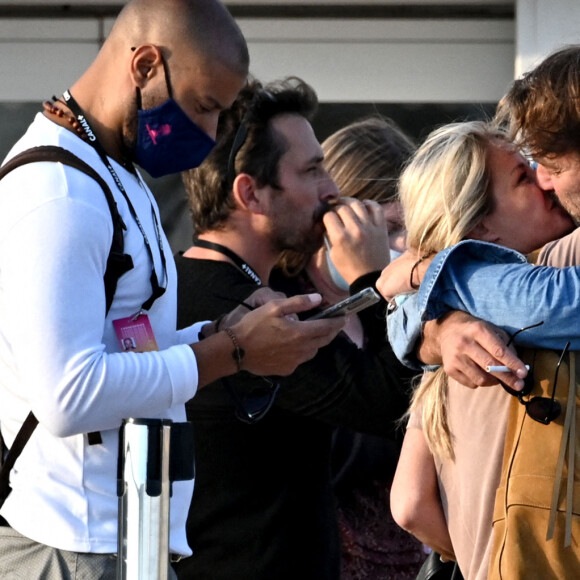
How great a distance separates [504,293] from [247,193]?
145 cm

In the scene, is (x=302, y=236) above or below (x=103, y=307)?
below

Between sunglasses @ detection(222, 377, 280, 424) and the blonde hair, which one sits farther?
sunglasses @ detection(222, 377, 280, 424)

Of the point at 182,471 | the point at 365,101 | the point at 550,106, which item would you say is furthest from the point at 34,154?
the point at 365,101

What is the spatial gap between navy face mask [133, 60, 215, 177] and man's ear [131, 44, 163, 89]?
0.02 meters

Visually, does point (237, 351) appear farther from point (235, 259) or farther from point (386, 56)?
point (386, 56)

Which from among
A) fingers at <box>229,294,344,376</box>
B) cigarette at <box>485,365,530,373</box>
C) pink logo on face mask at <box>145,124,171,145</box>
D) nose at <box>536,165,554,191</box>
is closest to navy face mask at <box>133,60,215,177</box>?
pink logo on face mask at <box>145,124,171,145</box>

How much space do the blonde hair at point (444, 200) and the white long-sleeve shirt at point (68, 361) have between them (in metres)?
0.46

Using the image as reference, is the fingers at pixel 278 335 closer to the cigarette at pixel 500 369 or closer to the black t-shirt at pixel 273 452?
the cigarette at pixel 500 369

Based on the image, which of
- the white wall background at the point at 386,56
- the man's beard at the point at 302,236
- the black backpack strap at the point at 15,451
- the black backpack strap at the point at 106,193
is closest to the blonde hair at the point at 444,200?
the black backpack strap at the point at 106,193

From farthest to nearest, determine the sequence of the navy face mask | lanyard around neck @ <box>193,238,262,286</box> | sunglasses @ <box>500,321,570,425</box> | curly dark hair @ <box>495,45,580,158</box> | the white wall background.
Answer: the white wall background, lanyard around neck @ <box>193,238,262,286</box>, the navy face mask, curly dark hair @ <box>495,45,580,158</box>, sunglasses @ <box>500,321,570,425</box>

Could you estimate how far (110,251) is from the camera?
2.07m

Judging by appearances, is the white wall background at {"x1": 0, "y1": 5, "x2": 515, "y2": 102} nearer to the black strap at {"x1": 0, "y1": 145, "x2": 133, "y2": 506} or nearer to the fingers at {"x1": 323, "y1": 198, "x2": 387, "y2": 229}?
the fingers at {"x1": 323, "y1": 198, "x2": 387, "y2": 229}

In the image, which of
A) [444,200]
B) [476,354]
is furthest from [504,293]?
[444,200]

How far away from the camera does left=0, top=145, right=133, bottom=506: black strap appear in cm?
207
